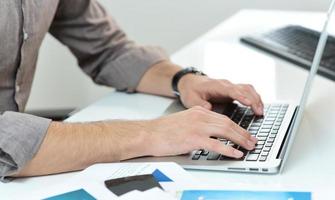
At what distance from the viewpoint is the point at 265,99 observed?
1.24 metres

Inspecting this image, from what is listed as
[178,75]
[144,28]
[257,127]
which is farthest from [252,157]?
[144,28]

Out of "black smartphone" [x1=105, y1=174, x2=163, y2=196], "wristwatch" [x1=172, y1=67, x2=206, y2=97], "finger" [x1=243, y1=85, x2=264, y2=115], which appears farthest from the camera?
"wristwatch" [x1=172, y1=67, x2=206, y2=97]

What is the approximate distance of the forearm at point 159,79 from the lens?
133 centimetres

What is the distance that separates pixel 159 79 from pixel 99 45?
8.5 inches

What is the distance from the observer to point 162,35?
2.44 metres

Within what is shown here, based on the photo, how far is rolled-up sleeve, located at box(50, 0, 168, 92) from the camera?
1.42 m

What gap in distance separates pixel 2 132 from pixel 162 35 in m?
1.57

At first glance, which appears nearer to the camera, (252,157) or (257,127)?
(252,157)

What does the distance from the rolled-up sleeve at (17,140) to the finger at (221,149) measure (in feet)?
0.87

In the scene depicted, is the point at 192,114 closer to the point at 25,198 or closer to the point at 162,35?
the point at 25,198

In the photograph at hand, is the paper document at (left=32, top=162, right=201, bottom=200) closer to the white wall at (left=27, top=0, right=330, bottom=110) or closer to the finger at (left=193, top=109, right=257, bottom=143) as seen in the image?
the finger at (left=193, top=109, right=257, bottom=143)

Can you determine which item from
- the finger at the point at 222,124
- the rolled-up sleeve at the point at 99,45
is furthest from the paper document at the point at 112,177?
the rolled-up sleeve at the point at 99,45

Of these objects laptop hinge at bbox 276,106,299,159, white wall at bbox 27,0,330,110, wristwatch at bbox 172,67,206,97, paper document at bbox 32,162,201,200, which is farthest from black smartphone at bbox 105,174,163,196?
white wall at bbox 27,0,330,110

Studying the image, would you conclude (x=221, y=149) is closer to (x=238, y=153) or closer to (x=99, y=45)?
(x=238, y=153)
